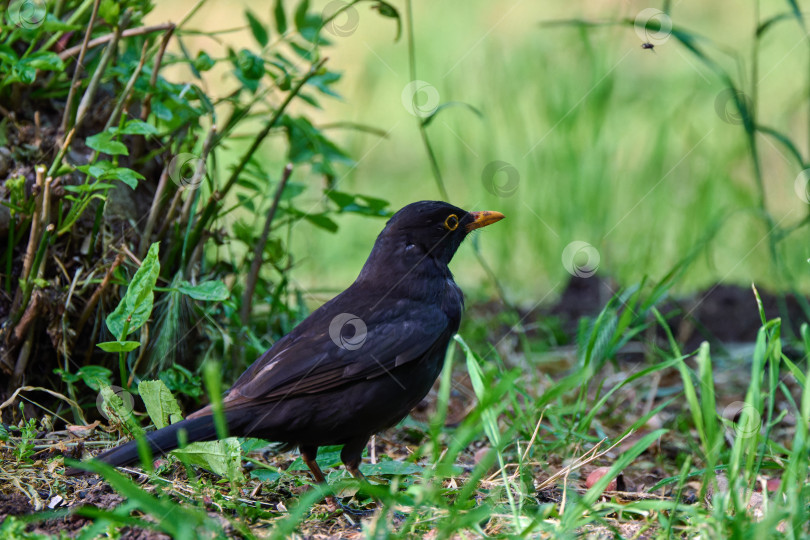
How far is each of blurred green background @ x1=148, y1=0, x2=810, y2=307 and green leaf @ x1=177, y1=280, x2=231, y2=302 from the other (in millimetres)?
1547

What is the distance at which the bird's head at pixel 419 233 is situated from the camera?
364cm

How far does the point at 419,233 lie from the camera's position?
367 centimetres

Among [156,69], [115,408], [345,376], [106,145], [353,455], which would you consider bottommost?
[353,455]

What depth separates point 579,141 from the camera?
6023 millimetres

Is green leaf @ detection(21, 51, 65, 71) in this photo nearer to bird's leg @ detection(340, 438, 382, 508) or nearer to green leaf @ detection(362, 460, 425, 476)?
bird's leg @ detection(340, 438, 382, 508)

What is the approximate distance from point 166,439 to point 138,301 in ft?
1.93

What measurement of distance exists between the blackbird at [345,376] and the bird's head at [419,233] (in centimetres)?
19

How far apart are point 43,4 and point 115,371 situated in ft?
→ 5.20

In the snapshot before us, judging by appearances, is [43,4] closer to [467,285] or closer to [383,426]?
[383,426]

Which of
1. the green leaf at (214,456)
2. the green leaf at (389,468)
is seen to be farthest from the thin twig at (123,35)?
the green leaf at (389,468)

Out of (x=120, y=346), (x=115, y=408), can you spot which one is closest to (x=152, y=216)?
(x=120, y=346)

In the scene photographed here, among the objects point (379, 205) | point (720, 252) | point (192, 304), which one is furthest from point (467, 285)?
point (192, 304)

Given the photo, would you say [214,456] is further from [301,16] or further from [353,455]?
[301,16]

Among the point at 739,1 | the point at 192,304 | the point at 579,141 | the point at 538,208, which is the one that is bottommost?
the point at 192,304
